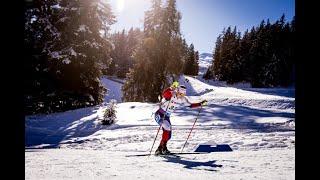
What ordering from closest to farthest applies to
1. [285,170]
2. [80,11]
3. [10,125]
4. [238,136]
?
1. [10,125]
2. [285,170]
3. [238,136]
4. [80,11]

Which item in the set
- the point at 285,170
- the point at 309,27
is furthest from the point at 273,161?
the point at 309,27

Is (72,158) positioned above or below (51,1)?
below

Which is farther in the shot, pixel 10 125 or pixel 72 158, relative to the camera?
pixel 72 158

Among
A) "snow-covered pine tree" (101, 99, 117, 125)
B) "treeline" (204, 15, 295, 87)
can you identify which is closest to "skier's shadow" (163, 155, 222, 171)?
"snow-covered pine tree" (101, 99, 117, 125)

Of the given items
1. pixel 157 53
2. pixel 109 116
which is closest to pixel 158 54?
pixel 157 53

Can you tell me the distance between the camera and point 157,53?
3322 cm

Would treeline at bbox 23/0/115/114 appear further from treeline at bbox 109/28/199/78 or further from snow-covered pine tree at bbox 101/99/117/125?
treeline at bbox 109/28/199/78

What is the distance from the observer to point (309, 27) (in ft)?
6.32

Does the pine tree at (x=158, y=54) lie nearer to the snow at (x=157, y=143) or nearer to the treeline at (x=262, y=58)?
the snow at (x=157, y=143)

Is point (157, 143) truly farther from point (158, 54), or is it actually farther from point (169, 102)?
point (158, 54)

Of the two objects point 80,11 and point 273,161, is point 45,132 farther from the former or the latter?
point 273,161

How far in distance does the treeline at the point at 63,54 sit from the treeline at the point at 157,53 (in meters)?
6.26

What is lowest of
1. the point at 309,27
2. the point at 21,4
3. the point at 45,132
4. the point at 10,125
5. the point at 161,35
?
the point at 45,132

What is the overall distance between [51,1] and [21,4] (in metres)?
25.8
